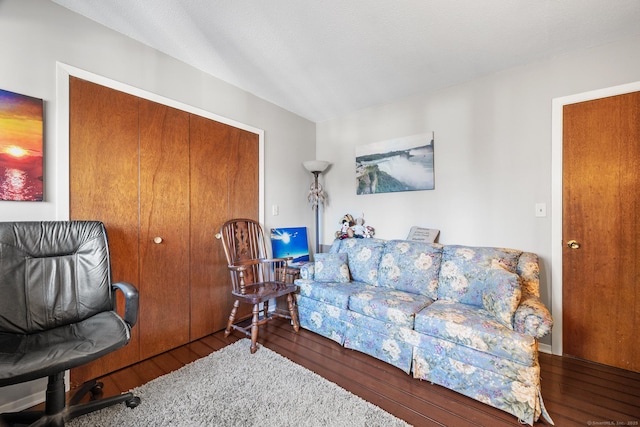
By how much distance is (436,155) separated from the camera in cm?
281

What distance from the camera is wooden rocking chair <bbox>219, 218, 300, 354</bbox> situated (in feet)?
7.51

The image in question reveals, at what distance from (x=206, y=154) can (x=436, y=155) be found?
2.36 meters

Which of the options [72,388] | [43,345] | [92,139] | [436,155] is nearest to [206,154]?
[92,139]

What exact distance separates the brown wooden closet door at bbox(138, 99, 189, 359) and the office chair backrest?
1.66 feet

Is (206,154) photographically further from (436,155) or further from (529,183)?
(529,183)

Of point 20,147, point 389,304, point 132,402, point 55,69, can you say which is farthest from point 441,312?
point 55,69

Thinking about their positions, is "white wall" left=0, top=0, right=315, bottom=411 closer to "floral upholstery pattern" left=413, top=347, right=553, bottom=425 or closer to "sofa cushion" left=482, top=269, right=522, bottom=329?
A: "floral upholstery pattern" left=413, top=347, right=553, bottom=425

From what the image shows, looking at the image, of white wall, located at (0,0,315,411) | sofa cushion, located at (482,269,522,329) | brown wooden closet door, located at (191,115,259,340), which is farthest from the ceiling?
sofa cushion, located at (482,269,522,329)

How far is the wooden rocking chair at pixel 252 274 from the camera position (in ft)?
7.51

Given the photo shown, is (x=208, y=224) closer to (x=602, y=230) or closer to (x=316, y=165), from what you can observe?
(x=316, y=165)

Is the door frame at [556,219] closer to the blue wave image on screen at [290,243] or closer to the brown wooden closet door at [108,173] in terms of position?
the blue wave image on screen at [290,243]

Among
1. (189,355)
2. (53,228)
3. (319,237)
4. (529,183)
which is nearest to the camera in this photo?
(53,228)

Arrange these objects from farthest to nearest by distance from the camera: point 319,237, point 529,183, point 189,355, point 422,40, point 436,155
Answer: point 319,237 → point 436,155 → point 529,183 → point 189,355 → point 422,40

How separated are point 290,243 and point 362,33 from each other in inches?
91.1
